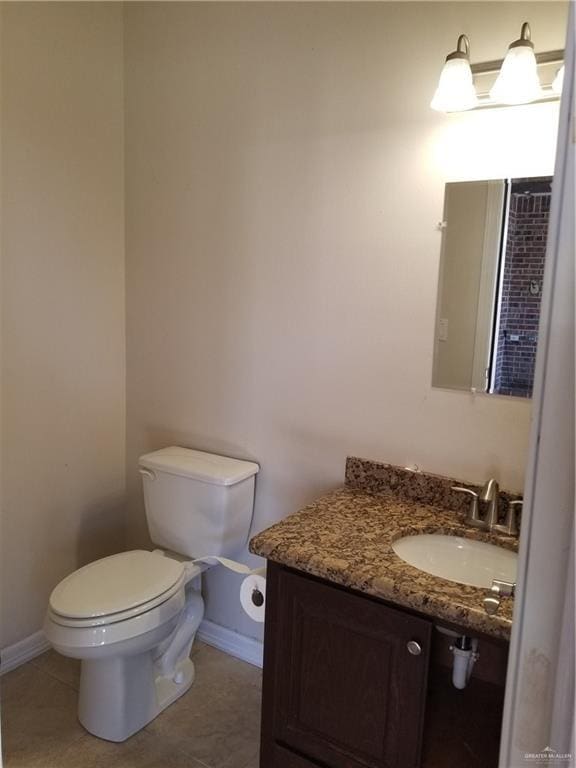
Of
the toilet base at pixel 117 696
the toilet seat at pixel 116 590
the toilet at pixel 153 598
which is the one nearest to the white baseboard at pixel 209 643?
the toilet at pixel 153 598

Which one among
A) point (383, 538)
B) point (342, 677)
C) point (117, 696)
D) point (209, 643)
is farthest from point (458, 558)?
point (209, 643)

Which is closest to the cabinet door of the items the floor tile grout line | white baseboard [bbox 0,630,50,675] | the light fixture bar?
the floor tile grout line

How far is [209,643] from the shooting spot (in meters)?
2.35

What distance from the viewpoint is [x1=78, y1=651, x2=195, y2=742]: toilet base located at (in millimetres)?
1837

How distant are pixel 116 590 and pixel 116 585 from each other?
3 centimetres

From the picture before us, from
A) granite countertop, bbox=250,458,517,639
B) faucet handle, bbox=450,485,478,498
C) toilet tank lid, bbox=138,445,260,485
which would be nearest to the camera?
granite countertop, bbox=250,458,517,639

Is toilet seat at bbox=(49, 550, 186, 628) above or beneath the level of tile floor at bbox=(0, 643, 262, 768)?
above

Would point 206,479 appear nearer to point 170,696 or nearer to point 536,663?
point 170,696

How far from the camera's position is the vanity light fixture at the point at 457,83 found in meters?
1.44

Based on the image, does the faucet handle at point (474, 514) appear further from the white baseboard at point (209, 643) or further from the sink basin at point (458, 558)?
the white baseboard at point (209, 643)

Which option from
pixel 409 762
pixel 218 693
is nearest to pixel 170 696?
pixel 218 693

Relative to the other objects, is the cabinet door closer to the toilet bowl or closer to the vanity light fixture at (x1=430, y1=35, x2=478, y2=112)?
the toilet bowl

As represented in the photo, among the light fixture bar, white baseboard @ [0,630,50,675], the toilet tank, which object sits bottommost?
white baseboard @ [0,630,50,675]

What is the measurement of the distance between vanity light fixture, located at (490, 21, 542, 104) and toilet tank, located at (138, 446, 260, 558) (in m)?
1.37
